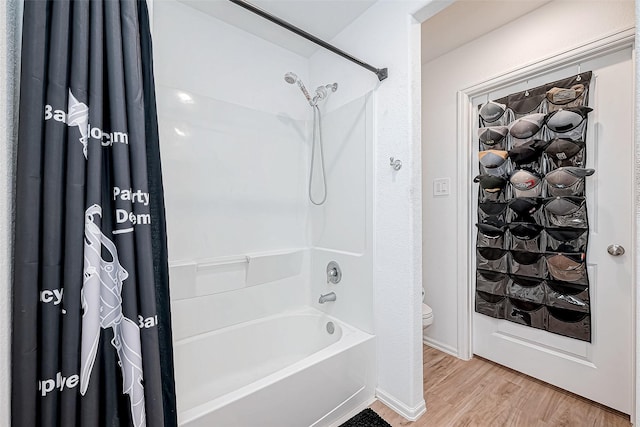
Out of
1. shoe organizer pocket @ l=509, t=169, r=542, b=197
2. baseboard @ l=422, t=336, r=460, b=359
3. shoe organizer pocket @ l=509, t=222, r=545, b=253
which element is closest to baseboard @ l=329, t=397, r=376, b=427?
baseboard @ l=422, t=336, r=460, b=359

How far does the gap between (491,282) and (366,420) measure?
1342 millimetres

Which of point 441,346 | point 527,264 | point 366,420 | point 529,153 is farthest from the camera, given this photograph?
point 441,346

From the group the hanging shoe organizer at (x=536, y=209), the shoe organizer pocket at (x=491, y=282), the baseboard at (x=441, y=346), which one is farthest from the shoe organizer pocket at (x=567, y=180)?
the baseboard at (x=441, y=346)

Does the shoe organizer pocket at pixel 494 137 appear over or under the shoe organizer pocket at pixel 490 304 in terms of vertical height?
over

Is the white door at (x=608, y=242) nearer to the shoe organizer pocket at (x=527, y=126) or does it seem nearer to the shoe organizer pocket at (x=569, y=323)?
the shoe organizer pocket at (x=569, y=323)

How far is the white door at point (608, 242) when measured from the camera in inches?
60.3

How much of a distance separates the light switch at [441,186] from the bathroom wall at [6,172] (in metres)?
2.42

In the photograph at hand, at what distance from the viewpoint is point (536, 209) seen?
6.05ft

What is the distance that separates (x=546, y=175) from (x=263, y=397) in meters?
2.06

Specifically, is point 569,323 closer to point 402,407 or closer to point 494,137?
point 402,407

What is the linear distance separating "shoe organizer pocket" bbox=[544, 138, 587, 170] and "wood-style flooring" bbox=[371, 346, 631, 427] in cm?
143

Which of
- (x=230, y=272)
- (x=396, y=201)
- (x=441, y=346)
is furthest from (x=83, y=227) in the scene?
(x=441, y=346)

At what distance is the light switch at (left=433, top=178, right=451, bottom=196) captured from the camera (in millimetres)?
2289

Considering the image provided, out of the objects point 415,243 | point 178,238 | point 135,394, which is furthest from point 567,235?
point 178,238
